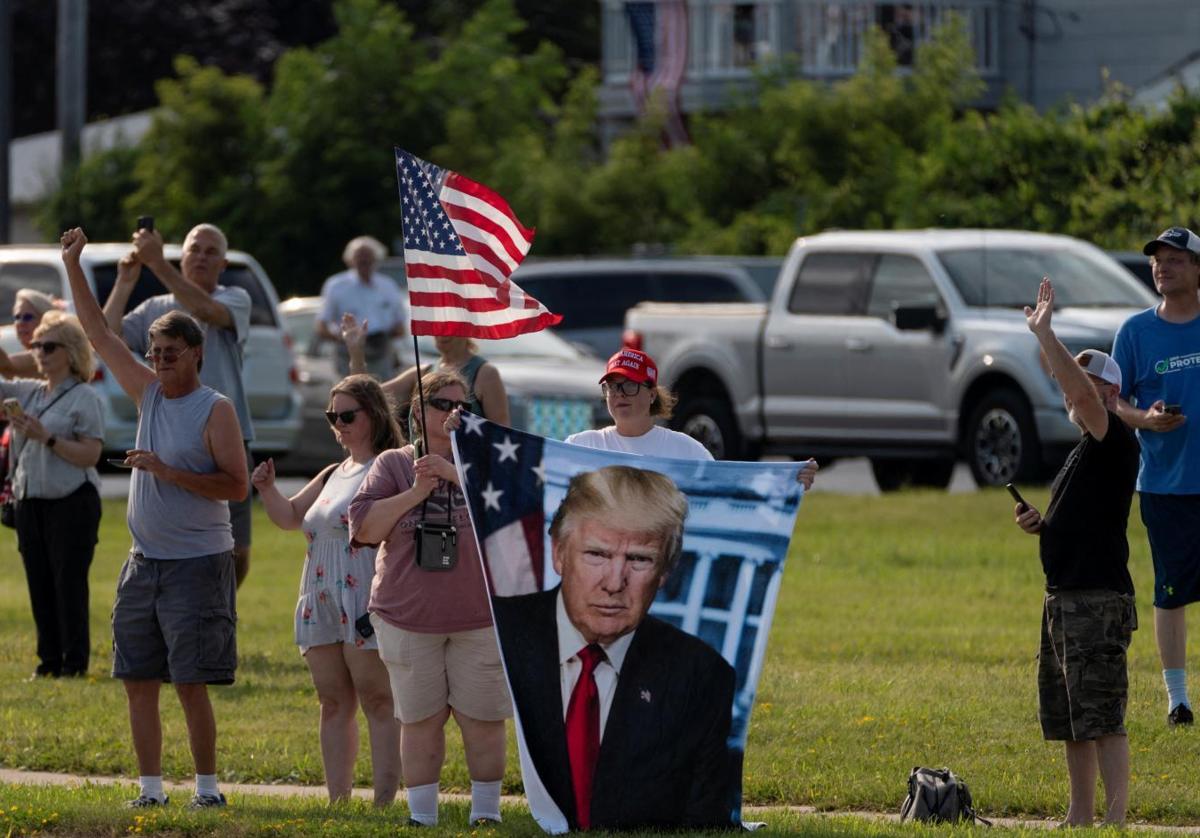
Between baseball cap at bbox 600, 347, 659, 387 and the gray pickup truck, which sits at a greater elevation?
baseball cap at bbox 600, 347, 659, 387

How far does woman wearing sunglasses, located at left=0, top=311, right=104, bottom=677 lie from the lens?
38.5 feet

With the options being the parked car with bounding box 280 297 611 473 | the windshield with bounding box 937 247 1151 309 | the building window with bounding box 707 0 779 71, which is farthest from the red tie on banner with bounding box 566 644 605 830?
the building window with bounding box 707 0 779 71

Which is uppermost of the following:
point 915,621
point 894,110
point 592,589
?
point 894,110

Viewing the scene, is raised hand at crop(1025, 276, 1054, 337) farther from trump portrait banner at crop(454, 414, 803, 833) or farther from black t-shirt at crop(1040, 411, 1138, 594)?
trump portrait banner at crop(454, 414, 803, 833)

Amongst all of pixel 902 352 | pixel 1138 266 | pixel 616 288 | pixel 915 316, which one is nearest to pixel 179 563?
pixel 915 316

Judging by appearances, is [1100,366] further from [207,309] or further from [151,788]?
[207,309]

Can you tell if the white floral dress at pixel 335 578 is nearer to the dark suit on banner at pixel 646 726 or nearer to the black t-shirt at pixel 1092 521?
the dark suit on banner at pixel 646 726

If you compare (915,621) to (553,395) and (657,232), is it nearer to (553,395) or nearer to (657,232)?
(553,395)

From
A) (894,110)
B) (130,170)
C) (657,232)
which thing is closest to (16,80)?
(130,170)

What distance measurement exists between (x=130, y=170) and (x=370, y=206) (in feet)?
18.5

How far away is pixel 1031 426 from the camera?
741 inches

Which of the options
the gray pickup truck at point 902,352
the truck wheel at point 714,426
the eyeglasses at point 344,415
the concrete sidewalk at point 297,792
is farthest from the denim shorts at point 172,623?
the truck wheel at point 714,426

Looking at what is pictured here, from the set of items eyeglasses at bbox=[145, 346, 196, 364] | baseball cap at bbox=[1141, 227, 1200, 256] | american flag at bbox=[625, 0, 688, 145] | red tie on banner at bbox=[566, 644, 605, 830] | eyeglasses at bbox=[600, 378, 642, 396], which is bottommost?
red tie on banner at bbox=[566, 644, 605, 830]

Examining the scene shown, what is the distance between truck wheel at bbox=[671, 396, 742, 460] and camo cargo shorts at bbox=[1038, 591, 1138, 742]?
1305cm
